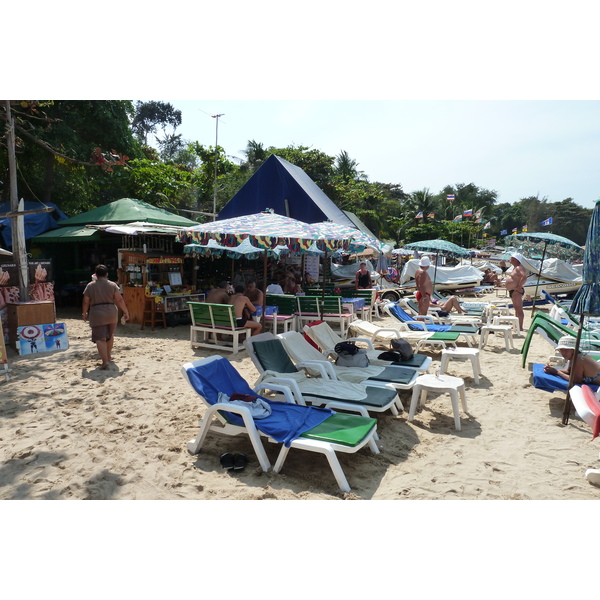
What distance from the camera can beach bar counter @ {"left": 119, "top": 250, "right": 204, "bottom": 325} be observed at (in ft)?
31.7

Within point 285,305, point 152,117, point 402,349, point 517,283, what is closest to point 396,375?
point 402,349

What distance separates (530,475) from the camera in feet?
11.8

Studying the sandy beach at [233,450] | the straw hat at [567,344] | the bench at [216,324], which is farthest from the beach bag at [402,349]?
the bench at [216,324]

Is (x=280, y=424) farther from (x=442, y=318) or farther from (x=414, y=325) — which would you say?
(x=442, y=318)

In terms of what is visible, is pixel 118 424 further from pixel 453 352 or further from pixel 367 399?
pixel 453 352

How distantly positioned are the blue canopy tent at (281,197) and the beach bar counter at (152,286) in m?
4.84

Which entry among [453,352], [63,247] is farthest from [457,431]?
[63,247]

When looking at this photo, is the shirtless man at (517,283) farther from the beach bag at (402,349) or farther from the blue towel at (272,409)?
the blue towel at (272,409)

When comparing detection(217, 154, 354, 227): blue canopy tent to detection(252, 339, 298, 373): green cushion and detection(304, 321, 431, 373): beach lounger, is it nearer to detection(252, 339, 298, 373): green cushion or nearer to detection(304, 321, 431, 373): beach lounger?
detection(304, 321, 431, 373): beach lounger

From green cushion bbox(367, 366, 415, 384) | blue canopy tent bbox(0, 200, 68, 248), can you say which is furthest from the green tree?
green cushion bbox(367, 366, 415, 384)

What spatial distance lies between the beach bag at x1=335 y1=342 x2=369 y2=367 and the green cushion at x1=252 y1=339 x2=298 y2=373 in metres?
0.75

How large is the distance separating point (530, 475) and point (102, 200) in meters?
23.9

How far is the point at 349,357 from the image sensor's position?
589 centimetres

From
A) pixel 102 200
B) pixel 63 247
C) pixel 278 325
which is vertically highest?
pixel 102 200
